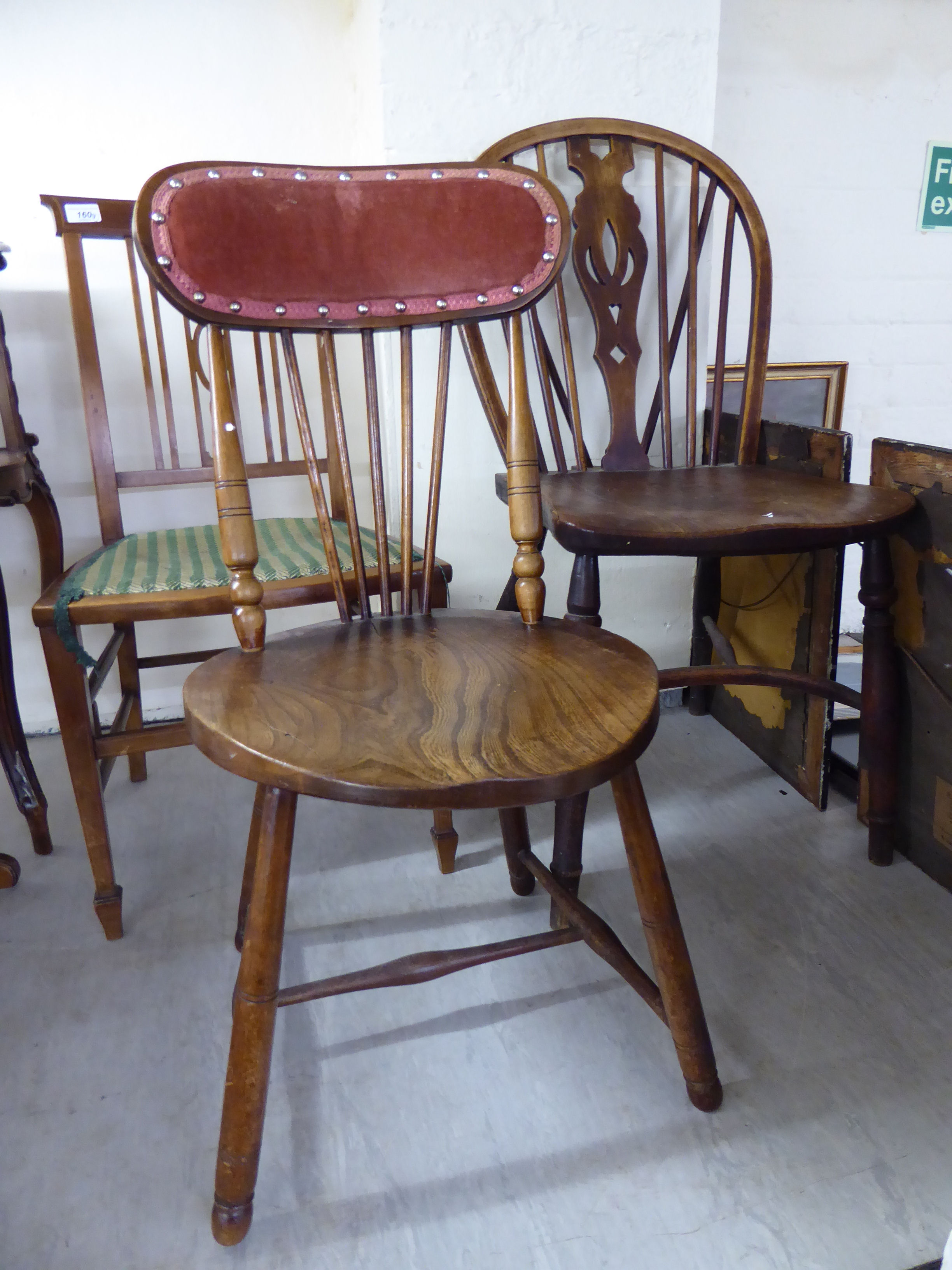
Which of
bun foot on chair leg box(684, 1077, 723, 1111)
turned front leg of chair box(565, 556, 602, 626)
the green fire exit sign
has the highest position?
the green fire exit sign

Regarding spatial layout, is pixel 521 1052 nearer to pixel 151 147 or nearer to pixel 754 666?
pixel 754 666

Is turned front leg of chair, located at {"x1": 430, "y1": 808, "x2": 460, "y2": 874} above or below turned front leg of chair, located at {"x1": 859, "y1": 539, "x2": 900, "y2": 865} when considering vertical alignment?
below

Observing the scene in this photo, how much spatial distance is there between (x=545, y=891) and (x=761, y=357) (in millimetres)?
944

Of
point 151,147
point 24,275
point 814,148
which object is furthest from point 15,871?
point 814,148

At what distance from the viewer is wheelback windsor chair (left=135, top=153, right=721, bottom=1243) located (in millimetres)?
667

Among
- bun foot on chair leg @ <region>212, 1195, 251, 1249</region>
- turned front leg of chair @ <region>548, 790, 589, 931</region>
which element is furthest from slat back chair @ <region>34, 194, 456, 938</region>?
bun foot on chair leg @ <region>212, 1195, 251, 1249</region>

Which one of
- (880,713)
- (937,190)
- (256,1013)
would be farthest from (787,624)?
(937,190)

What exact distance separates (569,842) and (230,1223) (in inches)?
21.3

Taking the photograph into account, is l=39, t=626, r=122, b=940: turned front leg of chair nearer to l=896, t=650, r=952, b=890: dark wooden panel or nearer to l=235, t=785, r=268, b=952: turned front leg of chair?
l=235, t=785, r=268, b=952: turned front leg of chair

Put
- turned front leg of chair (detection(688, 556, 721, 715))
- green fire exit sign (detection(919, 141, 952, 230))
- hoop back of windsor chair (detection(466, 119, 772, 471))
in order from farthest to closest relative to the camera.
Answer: green fire exit sign (detection(919, 141, 952, 230)) < turned front leg of chair (detection(688, 556, 721, 715)) < hoop back of windsor chair (detection(466, 119, 772, 471))

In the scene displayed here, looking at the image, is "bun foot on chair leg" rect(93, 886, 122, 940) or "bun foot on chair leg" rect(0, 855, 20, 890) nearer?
"bun foot on chair leg" rect(93, 886, 122, 940)

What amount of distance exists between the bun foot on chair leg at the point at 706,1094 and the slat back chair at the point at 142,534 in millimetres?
507

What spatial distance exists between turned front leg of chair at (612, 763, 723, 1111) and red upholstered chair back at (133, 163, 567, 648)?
1.22 ft

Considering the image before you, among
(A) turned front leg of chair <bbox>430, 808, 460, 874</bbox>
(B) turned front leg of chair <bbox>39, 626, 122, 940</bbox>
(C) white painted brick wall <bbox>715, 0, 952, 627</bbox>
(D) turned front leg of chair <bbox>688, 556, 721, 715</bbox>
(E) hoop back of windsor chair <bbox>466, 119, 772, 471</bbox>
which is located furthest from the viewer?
(C) white painted brick wall <bbox>715, 0, 952, 627</bbox>
